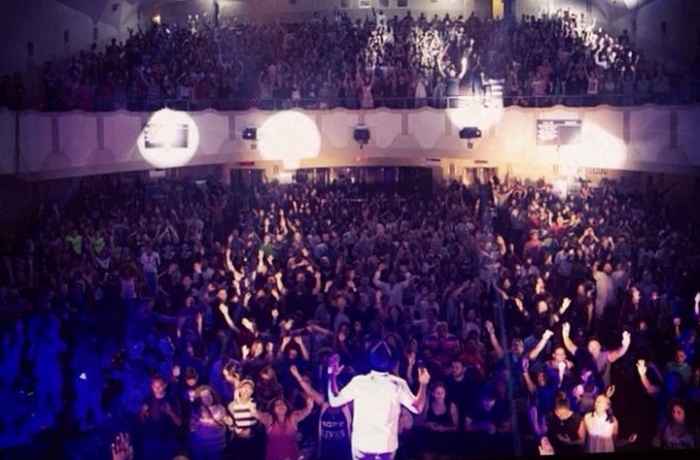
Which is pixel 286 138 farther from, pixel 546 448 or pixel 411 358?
pixel 546 448

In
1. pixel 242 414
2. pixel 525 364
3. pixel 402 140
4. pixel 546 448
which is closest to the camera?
pixel 242 414

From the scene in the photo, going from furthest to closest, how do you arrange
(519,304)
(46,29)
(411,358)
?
(46,29), (519,304), (411,358)

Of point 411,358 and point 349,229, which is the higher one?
point 349,229

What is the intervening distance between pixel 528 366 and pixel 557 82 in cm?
707

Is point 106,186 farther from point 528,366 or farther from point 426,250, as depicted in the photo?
point 528,366

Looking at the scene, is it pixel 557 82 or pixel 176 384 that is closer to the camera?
pixel 176 384

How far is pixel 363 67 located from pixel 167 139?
10.3ft

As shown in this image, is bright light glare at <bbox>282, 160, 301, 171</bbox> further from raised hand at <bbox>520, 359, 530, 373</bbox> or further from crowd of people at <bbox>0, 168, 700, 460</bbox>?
raised hand at <bbox>520, 359, 530, 373</bbox>

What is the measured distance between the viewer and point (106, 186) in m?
11.7

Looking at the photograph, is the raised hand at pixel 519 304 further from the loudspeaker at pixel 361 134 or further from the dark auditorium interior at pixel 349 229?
the loudspeaker at pixel 361 134

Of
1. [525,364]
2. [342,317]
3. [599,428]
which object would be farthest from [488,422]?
[342,317]

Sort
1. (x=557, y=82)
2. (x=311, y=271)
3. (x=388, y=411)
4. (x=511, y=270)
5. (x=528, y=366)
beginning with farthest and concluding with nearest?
(x=557, y=82) < (x=511, y=270) < (x=311, y=271) < (x=528, y=366) < (x=388, y=411)

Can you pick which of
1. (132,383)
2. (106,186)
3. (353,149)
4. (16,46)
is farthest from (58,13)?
(132,383)

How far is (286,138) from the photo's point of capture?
1264 cm
